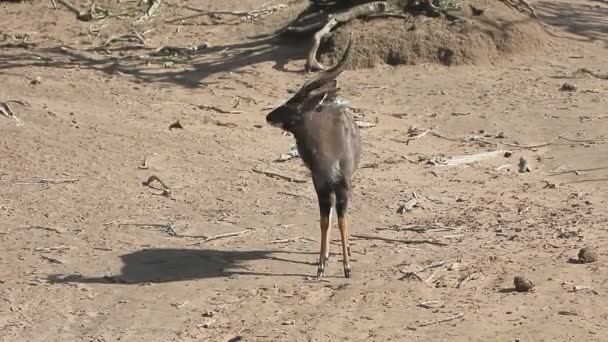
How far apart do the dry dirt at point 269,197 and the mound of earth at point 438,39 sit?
184 millimetres

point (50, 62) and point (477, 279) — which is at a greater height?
point (477, 279)

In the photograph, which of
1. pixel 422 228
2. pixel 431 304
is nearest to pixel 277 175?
pixel 422 228

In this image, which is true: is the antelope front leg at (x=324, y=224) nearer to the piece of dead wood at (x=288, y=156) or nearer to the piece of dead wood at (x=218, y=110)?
the piece of dead wood at (x=288, y=156)

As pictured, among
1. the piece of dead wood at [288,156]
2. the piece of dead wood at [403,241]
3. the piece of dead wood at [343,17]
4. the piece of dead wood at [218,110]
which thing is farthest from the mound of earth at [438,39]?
the piece of dead wood at [403,241]

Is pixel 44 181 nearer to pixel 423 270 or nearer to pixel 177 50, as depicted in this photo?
pixel 423 270

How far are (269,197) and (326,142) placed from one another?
6.58 ft

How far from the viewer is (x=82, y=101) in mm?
12492

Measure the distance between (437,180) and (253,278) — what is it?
2751mm

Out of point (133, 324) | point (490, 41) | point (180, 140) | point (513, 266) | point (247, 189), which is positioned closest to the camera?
point (133, 324)

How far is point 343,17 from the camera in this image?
1384 cm

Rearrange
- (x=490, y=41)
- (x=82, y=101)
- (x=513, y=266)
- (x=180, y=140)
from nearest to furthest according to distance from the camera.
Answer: (x=513, y=266)
(x=180, y=140)
(x=82, y=101)
(x=490, y=41)

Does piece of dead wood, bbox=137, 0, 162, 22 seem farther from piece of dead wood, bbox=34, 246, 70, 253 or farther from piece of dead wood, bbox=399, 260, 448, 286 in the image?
piece of dead wood, bbox=399, 260, 448, 286

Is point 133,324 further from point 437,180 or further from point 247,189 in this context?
point 437,180

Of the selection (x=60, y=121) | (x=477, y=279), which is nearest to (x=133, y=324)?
(x=477, y=279)
